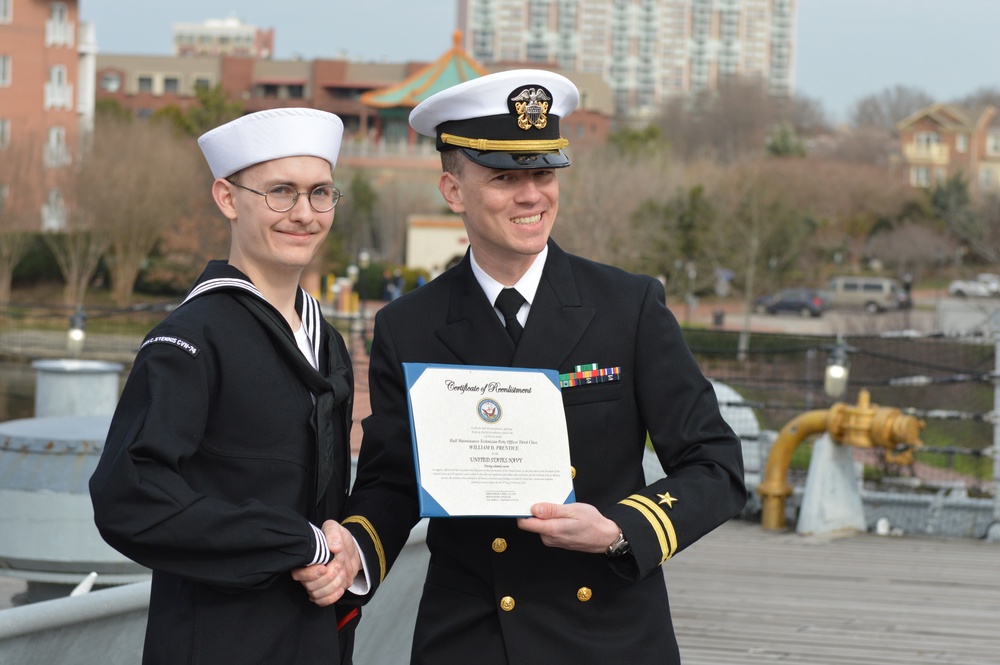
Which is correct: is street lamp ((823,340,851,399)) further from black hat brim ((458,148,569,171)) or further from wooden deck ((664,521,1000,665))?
black hat brim ((458,148,569,171))

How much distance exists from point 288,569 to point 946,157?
92856 millimetres

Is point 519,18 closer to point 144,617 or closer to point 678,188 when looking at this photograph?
A: point 678,188

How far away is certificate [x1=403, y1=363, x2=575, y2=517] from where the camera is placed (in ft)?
8.20

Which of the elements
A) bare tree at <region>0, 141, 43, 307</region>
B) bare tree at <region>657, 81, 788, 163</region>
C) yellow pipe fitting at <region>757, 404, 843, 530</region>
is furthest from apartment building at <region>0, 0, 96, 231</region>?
bare tree at <region>657, 81, 788, 163</region>

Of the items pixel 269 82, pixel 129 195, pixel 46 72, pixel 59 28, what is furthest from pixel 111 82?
pixel 129 195

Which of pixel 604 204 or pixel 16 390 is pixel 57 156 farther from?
pixel 16 390

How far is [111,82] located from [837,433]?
289 ft

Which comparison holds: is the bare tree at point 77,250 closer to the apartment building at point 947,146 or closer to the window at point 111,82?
the window at point 111,82

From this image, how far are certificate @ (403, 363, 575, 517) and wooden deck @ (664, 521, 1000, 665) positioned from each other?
11.4ft

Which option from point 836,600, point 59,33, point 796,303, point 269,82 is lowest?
point 836,600

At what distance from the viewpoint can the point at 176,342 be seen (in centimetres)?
247

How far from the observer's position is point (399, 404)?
286 centimetres

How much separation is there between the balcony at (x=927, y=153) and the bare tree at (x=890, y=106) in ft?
110

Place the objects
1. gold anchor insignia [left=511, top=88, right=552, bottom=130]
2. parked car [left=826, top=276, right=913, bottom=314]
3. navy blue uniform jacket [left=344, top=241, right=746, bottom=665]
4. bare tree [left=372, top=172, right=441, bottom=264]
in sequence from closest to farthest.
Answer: navy blue uniform jacket [left=344, top=241, right=746, bottom=665] → gold anchor insignia [left=511, top=88, right=552, bottom=130] → parked car [left=826, top=276, right=913, bottom=314] → bare tree [left=372, top=172, right=441, bottom=264]
